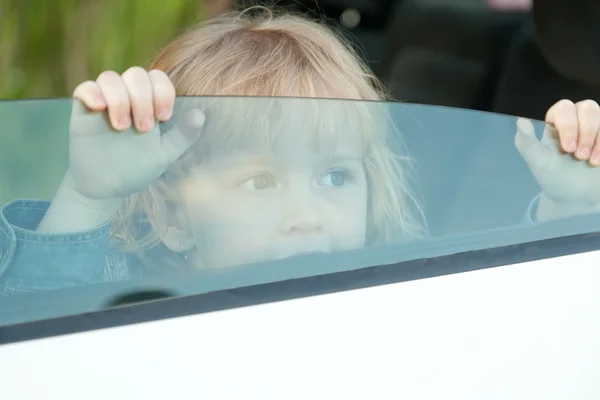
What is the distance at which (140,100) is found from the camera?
0.57 meters

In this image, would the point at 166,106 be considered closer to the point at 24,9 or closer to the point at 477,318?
the point at 477,318

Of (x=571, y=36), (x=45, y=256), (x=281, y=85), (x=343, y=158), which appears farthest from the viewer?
(x=571, y=36)

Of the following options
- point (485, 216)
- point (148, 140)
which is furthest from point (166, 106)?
point (485, 216)

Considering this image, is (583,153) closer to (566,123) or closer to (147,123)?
(566,123)

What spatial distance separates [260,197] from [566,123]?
0.35 meters

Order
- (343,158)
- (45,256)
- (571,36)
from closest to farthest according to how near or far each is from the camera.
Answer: (45,256) < (343,158) < (571,36)

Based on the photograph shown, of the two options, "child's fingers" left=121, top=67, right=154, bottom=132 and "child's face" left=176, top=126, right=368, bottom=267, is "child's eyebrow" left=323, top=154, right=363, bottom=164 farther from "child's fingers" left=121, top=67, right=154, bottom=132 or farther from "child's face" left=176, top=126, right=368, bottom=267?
"child's fingers" left=121, top=67, right=154, bottom=132

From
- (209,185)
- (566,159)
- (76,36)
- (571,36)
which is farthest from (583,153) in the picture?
(76,36)

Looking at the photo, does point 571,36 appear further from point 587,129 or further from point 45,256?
point 45,256

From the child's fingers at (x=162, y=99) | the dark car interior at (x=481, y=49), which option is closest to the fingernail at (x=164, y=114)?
the child's fingers at (x=162, y=99)

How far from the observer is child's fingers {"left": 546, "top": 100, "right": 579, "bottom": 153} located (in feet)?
2.39

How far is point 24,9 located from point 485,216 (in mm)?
899

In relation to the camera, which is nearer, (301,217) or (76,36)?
(301,217)

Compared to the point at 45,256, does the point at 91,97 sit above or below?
above
